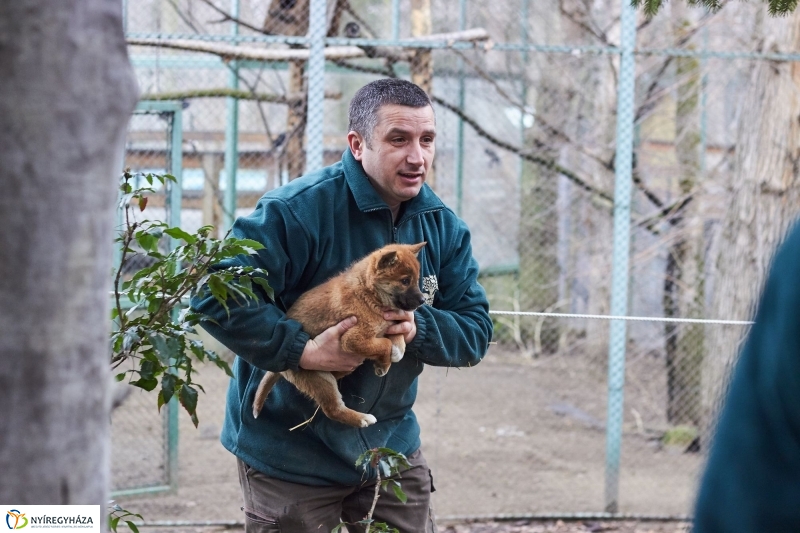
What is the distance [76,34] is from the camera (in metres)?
1.46

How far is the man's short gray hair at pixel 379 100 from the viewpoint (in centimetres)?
360

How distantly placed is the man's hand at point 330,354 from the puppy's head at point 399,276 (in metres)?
0.21

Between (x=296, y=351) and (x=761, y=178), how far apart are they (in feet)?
18.4

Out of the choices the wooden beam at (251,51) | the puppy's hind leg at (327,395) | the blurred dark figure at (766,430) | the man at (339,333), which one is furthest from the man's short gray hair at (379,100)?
the wooden beam at (251,51)

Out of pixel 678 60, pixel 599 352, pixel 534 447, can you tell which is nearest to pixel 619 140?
pixel 534 447

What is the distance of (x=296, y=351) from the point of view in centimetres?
332

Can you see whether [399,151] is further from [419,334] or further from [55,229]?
[55,229]

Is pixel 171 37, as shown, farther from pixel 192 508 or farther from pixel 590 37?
pixel 590 37

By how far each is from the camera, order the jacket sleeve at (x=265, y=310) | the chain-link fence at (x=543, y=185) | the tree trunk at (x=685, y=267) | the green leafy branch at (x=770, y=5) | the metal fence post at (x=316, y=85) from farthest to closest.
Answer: the tree trunk at (x=685, y=267), the chain-link fence at (x=543, y=185), the metal fence post at (x=316, y=85), the green leafy branch at (x=770, y=5), the jacket sleeve at (x=265, y=310)

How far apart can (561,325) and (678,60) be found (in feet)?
12.2

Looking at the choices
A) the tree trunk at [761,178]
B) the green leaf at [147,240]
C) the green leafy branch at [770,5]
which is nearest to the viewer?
the green leaf at [147,240]

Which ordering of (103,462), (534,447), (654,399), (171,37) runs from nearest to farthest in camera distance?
(103,462), (171,37), (534,447), (654,399)

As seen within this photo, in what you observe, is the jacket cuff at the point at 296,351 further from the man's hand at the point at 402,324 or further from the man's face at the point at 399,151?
the man's face at the point at 399,151
